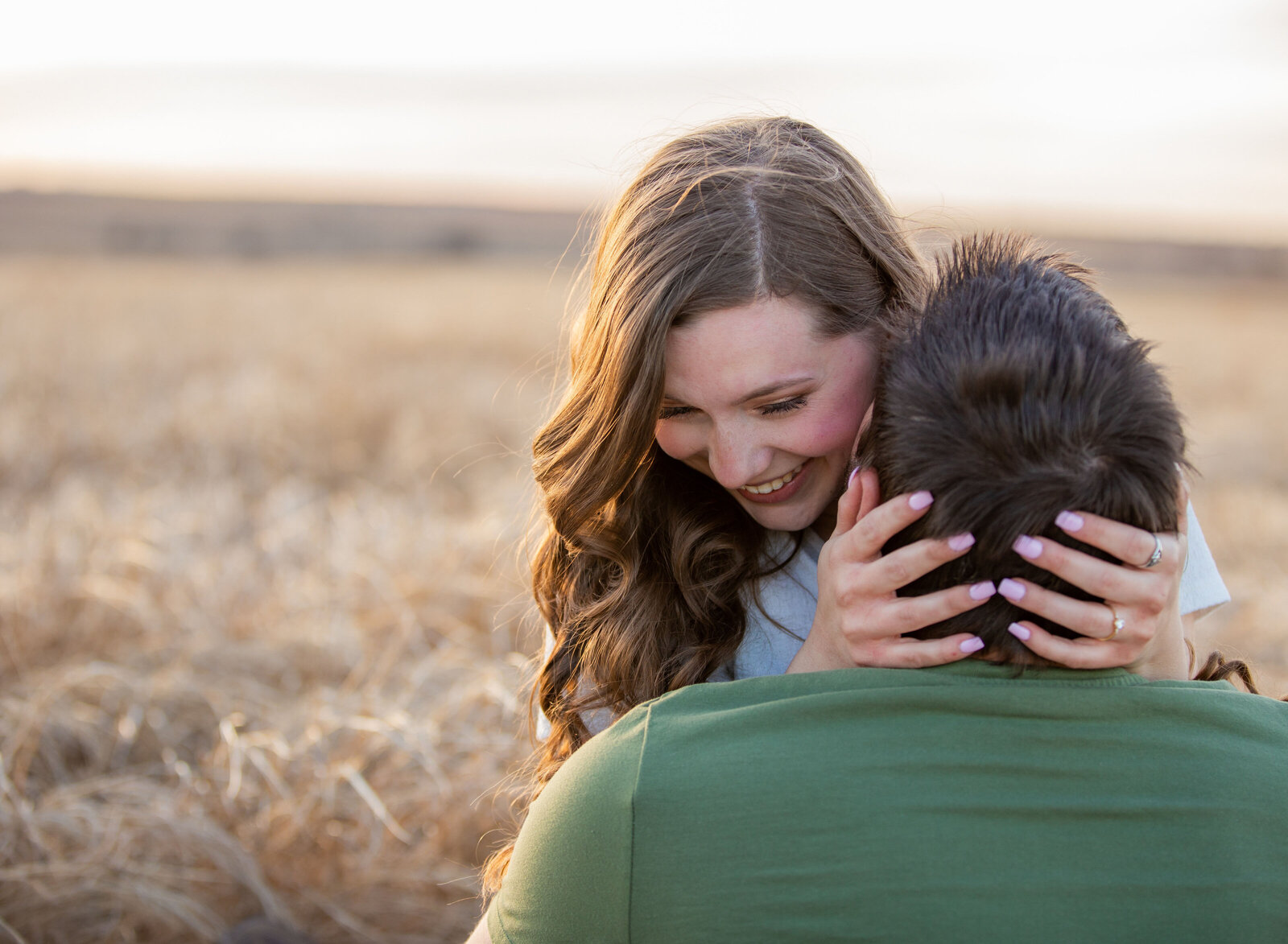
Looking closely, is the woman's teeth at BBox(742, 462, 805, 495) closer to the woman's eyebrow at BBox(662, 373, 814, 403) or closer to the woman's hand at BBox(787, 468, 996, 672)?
the woman's eyebrow at BBox(662, 373, 814, 403)

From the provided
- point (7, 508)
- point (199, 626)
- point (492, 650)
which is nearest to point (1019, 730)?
point (492, 650)

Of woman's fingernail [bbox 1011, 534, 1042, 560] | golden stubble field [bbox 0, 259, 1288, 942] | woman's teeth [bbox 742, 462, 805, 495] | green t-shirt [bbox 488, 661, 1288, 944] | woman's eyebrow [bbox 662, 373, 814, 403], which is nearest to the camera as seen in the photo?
green t-shirt [bbox 488, 661, 1288, 944]

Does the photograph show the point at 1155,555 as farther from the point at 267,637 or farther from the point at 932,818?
the point at 267,637

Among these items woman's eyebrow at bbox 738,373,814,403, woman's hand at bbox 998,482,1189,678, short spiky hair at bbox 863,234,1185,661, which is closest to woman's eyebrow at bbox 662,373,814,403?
woman's eyebrow at bbox 738,373,814,403

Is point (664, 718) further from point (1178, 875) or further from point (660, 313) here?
point (660, 313)

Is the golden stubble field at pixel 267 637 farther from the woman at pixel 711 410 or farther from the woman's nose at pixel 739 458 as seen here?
the woman's nose at pixel 739 458

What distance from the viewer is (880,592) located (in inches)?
52.6

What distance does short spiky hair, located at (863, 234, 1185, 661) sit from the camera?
1.20m

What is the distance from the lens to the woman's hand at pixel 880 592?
1.23 meters

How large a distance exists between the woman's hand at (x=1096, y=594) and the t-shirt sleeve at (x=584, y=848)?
47 centimetres

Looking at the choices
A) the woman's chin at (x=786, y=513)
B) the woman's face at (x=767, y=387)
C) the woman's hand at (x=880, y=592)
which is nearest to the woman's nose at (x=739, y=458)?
the woman's face at (x=767, y=387)

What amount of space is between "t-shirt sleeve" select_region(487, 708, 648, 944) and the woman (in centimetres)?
71

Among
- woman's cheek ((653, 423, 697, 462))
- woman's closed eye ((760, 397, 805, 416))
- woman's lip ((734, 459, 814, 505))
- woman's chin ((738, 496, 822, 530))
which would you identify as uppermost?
woman's closed eye ((760, 397, 805, 416))

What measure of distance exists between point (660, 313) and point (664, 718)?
2.91 feet
